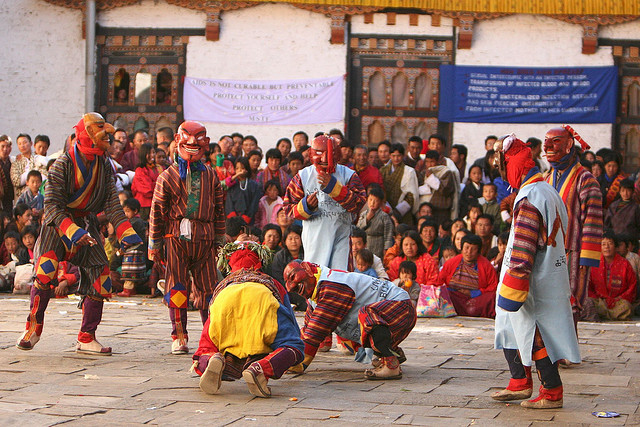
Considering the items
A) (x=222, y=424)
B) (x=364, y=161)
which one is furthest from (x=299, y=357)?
(x=364, y=161)

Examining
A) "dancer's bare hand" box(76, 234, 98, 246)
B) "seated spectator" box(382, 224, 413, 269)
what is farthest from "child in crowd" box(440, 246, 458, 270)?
"dancer's bare hand" box(76, 234, 98, 246)

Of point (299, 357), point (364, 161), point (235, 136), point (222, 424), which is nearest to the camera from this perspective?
point (222, 424)

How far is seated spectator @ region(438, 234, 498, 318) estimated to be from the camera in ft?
34.6

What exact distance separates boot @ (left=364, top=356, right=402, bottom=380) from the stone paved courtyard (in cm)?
8

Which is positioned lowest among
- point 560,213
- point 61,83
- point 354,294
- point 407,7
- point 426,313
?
point 426,313

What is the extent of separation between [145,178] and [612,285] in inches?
228

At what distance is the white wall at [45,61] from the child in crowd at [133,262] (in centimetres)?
467

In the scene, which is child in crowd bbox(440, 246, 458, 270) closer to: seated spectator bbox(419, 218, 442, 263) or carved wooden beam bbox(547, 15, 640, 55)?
seated spectator bbox(419, 218, 442, 263)

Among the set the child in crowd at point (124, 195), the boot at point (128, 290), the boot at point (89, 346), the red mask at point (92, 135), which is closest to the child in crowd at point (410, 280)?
the boot at point (128, 290)

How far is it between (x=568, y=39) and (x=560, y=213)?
33.4ft

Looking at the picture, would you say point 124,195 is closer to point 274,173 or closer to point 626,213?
point 274,173

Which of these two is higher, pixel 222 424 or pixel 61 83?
pixel 61 83

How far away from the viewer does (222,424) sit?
16.5ft

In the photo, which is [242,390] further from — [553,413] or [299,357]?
[553,413]
